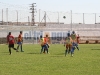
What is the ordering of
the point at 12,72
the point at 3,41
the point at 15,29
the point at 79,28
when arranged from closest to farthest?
the point at 12,72 < the point at 3,41 < the point at 15,29 < the point at 79,28

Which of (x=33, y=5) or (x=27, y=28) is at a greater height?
(x=33, y=5)

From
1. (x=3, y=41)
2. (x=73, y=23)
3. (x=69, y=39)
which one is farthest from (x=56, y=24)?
(x=69, y=39)

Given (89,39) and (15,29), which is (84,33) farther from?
(15,29)

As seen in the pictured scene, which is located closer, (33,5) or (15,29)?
(15,29)

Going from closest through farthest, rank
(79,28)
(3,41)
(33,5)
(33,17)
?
1. (3,41)
2. (79,28)
3. (33,17)
4. (33,5)

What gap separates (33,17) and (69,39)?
6040 centimetres

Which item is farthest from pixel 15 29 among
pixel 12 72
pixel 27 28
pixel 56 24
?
pixel 12 72

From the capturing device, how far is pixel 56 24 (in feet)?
227

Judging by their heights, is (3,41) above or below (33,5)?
below

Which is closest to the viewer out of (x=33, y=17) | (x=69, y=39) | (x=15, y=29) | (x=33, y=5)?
(x=69, y=39)

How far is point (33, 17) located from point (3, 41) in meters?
25.2

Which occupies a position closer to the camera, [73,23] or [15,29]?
[15,29]

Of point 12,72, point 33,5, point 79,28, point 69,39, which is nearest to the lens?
point 12,72

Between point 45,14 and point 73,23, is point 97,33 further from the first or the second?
point 45,14
